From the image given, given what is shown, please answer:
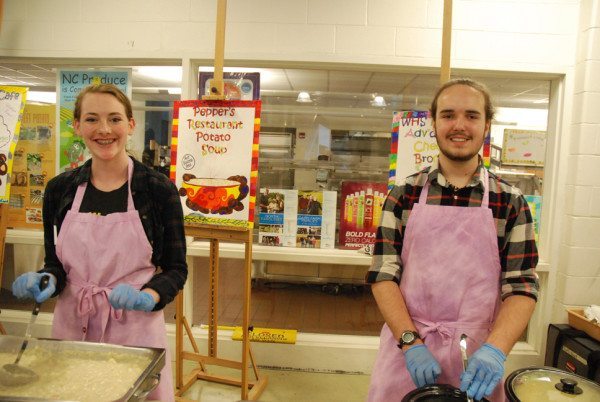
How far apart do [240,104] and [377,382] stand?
5.05ft

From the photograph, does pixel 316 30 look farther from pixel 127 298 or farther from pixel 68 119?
pixel 127 298

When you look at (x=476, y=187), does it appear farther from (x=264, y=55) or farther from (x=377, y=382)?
(x=264, y=55)

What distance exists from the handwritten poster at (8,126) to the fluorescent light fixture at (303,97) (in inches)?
73.1

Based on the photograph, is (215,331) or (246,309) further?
(215,331)

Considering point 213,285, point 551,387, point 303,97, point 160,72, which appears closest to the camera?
point 551,387

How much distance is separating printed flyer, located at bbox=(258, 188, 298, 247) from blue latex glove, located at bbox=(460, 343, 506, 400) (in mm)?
1968

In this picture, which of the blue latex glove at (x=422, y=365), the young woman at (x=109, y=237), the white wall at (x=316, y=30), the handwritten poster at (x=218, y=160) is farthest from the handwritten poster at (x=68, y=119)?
the blue latex glove at (x=422, y=365)

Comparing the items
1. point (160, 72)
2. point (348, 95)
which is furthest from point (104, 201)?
point (160, 72)

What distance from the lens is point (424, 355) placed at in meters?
1.28

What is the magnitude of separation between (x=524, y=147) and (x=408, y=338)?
2248 millimetres

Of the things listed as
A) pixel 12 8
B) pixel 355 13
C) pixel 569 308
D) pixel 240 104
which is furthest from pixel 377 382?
pixel 12 8

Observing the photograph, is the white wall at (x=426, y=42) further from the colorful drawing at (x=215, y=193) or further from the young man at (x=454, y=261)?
the young man at (x=454, y=261)

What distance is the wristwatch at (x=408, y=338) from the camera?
4.32 feet

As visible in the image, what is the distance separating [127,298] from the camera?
1370 mm
